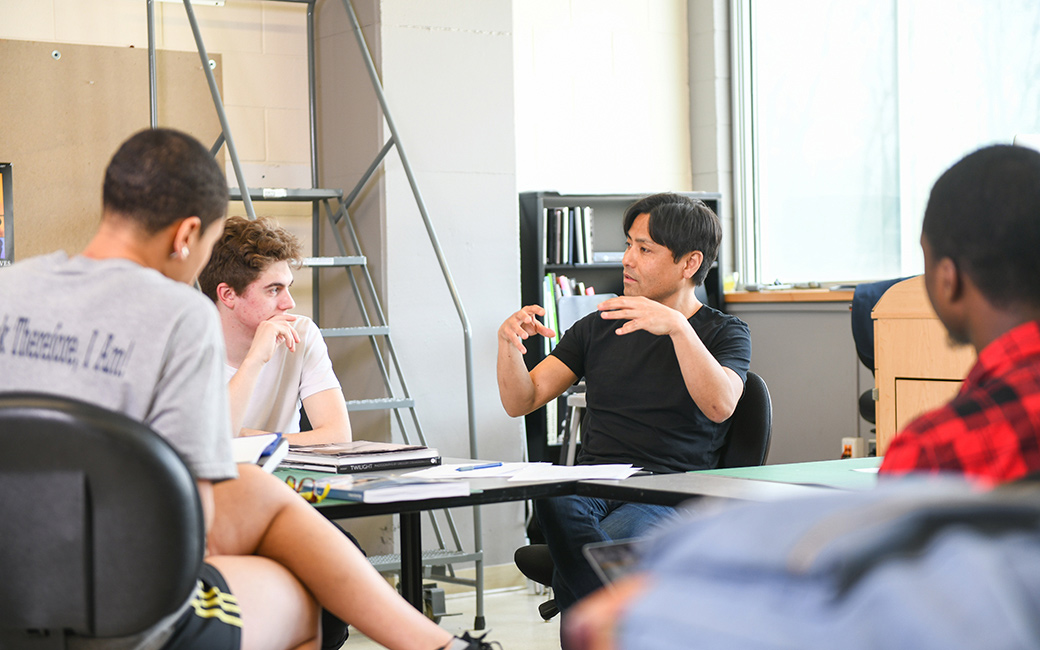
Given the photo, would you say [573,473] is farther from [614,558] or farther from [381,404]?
[381,404]

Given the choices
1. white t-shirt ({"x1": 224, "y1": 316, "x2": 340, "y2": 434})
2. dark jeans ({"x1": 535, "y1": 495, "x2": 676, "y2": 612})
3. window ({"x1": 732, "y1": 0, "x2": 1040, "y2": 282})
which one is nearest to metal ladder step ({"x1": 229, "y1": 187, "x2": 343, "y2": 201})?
white t-shirt ({"x1": 224, "y1": 316, "x2": 340, "y2": 434})

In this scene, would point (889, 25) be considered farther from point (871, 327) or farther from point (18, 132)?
point (18, 132)

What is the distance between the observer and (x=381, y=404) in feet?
12.2

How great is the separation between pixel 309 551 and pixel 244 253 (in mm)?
1121

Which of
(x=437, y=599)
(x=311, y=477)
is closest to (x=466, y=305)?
(x=437, y=599)

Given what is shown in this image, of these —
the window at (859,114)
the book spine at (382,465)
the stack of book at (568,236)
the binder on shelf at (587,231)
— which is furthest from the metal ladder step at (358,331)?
the window at (859,114)

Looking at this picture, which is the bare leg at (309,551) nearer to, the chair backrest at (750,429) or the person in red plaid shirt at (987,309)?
the person in red plaid shirt at (987,309)

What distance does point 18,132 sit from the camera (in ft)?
13.1

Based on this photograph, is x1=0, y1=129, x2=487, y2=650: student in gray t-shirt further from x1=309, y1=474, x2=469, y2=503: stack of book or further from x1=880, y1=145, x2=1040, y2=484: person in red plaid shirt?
x1=880, y1=145, x2=1040, y2=484: person in red plaid shirt

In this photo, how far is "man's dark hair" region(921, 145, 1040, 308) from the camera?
97cm

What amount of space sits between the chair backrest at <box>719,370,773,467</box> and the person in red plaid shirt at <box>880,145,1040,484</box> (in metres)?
1.39

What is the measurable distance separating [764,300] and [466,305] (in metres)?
1.66

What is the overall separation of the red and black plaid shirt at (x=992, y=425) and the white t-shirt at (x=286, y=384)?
1777mm

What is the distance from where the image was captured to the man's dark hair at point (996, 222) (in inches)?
38.3
